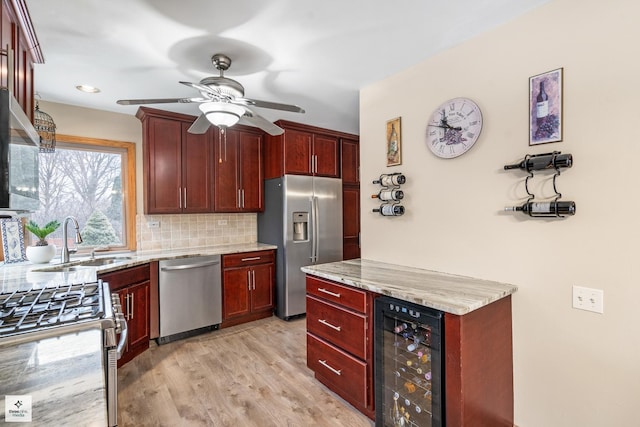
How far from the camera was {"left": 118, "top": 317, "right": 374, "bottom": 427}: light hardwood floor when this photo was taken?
2039 millimetres

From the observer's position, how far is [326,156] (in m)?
4.17

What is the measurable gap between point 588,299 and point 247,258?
10.1ft

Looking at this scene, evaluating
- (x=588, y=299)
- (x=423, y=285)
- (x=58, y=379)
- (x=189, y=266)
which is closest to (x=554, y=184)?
(x=588, y=299)

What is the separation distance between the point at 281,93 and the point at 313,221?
1607mm

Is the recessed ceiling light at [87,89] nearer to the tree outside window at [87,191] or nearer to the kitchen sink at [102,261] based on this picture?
the tree outside window at [87,191]

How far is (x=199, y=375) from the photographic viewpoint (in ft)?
8.43

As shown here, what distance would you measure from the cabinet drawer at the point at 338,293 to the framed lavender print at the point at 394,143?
1.11 metres


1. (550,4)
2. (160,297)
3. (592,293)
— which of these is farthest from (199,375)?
(550,4)

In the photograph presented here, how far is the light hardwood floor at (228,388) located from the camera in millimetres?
2039

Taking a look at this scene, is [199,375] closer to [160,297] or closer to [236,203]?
[160,297]

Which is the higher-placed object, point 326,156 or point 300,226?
point 326,156

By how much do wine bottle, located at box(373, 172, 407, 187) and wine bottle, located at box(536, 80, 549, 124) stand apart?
93 cm

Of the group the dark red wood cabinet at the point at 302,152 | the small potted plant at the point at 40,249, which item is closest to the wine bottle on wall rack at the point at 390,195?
the dark red wood cabinet at the point at 302,152

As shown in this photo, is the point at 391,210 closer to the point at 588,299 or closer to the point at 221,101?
the point at 588,299
